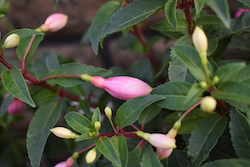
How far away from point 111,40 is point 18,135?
624 mm

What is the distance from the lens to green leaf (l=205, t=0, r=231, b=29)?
0.54 meters

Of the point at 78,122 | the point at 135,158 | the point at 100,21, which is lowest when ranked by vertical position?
the point at 135,158

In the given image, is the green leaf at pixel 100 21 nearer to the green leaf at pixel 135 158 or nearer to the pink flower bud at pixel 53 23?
the pink flower bud at pixel 53 23

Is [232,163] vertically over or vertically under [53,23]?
under

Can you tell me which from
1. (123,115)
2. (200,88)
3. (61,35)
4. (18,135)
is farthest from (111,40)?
(200,88)

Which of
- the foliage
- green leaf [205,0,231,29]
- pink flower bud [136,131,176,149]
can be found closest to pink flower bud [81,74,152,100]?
the foliage

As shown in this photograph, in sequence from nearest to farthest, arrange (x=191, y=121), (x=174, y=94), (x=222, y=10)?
(x=222, y=10) → (x=174, y=94) → (x=191, y=121)

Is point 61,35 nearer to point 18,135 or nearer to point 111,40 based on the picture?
point 111,40

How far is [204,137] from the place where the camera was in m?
0.69

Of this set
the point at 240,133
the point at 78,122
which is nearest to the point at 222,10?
the point at 240,133

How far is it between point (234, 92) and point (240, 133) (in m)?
0.13

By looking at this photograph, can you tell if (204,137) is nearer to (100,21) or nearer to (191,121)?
(191,121)

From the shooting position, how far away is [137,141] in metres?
0.85

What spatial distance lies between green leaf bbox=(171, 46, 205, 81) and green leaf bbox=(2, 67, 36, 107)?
293 mm
